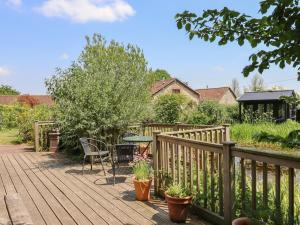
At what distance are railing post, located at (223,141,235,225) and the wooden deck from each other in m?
0.50

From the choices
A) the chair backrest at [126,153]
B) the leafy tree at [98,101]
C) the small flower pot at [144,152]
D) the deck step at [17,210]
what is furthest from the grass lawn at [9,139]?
the deck step at [17,210]

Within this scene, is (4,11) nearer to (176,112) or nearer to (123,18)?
(123,18)

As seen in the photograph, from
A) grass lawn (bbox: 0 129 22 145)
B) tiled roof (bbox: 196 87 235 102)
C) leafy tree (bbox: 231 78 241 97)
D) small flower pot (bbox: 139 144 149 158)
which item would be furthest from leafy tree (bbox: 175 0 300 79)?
leafy tree (bbox: 231 78 241 97)

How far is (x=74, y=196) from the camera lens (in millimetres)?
5609

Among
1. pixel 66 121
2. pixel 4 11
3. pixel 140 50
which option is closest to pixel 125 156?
pixel 66 121

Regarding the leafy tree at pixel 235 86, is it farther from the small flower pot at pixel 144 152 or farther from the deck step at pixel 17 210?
the deck step at pixel 17 210

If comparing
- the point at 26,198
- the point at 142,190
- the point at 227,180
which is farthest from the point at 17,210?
the point at 227,180

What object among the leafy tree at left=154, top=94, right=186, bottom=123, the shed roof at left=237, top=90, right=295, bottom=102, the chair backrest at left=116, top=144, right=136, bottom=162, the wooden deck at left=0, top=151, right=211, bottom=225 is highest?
the shed roof at left=237, top=90, right=295, bottom=102

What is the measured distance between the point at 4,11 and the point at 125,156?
21.1 feet

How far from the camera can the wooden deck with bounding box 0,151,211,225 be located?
4.49m

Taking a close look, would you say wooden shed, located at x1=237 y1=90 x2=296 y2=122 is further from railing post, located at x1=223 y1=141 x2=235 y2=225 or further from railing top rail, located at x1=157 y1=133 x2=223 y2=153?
railing post, located at x1=223 y1=141 x2=235 y2=225

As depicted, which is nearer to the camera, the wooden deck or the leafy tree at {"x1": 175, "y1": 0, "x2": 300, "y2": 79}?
the leafy tree at {"x1": 175, "y1": 0, "x2": 300, "y2": 79}

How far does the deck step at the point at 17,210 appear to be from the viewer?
4238 millimetres

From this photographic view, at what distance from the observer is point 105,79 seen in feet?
28.7
